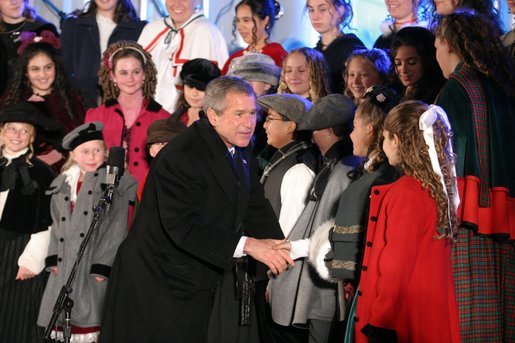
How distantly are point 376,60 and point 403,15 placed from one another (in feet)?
2.12

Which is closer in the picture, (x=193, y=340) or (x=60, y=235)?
(x=193, y=340)

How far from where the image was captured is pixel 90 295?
615 centimetres

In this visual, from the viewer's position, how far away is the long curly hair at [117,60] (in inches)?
288

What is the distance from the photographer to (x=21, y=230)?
678cm

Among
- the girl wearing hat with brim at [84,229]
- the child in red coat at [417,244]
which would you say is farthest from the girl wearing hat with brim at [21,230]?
the child in red coat at [417,244]

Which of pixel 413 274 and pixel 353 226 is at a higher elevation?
pixel 353 226

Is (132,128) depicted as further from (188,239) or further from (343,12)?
(188,239)

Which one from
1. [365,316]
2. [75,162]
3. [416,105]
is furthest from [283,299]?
[75,162]

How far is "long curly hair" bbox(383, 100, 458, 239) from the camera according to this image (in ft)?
14.4

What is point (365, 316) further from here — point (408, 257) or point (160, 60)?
point (160, 60)

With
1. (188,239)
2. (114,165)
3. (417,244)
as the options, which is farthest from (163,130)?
(417,244)

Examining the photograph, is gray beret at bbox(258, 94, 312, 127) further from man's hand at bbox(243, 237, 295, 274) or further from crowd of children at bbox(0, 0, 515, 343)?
man's hand at bbox(243, 237, 295, 274)

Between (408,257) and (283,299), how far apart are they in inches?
55.6

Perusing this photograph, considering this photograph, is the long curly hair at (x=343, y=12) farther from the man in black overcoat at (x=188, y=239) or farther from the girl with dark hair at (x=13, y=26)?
the girl with dark hair at (x=13, y=26)
